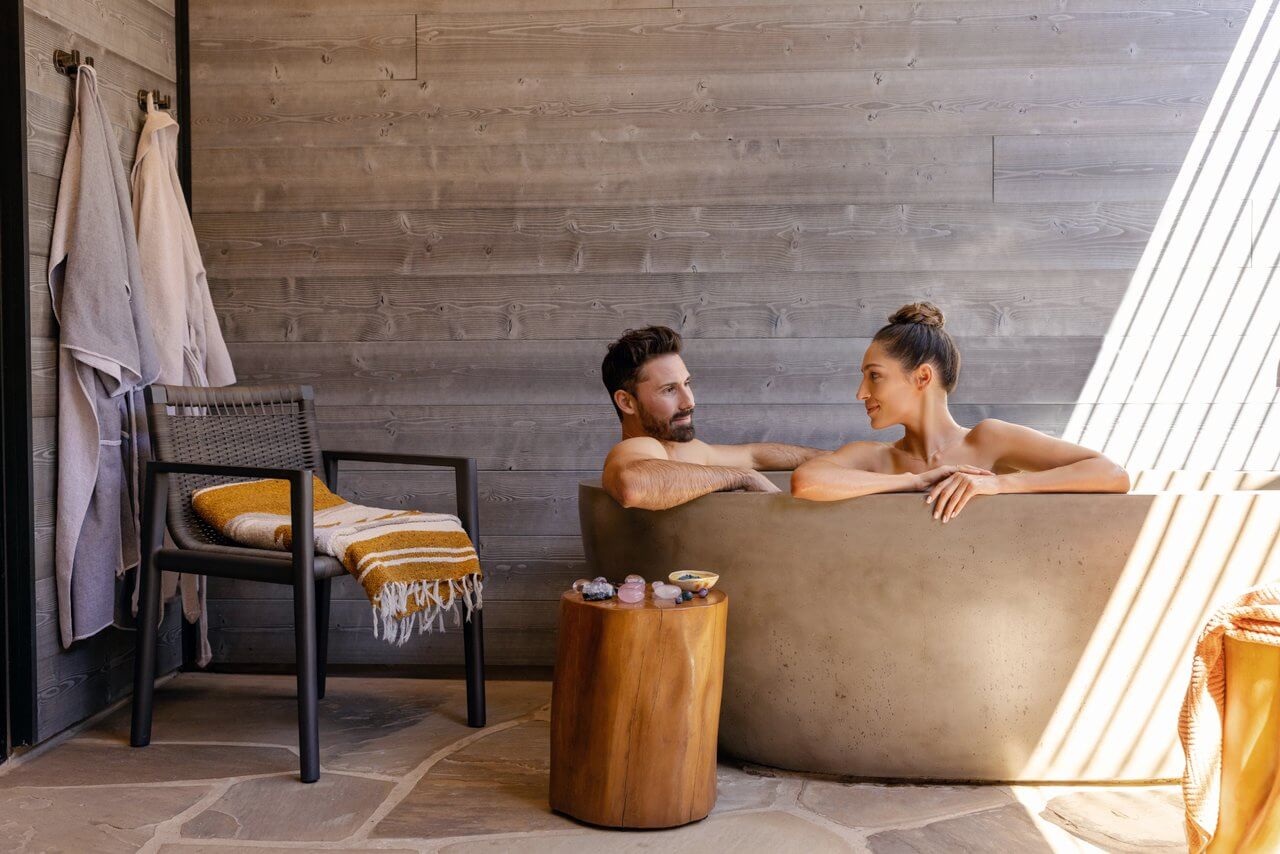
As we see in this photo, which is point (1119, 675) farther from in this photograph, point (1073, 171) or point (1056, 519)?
point (1073, 171)

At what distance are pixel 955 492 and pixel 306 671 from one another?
55.1 inches

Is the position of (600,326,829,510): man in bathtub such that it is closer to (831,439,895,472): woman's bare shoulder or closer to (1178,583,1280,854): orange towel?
(831,439,895,472): woman's bare shoulder

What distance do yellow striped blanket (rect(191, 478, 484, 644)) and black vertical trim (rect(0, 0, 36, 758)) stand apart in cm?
38

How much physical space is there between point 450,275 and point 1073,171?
1.89 m

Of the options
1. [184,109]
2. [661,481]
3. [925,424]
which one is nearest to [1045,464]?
[925,424]

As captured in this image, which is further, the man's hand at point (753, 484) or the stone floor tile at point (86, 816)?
the man's hand at point (753, 484)

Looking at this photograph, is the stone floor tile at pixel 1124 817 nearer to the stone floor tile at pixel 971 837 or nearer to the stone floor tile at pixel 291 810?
the stone floor tile at pixel 971 837

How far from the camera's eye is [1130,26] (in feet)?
10.2

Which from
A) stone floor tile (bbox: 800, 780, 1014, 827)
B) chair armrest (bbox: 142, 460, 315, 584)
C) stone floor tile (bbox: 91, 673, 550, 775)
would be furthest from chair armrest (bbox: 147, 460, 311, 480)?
stone floor tile (bbox: 800, 780, 1014, 827)

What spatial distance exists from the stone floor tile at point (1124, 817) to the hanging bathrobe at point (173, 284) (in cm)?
225

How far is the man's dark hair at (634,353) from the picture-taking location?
263cm

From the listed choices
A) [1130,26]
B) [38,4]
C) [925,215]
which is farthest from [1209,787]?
[38,4]

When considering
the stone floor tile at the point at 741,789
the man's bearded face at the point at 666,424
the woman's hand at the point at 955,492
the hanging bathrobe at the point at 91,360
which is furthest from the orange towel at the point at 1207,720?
the hanging bathrobe at the point at 91,360

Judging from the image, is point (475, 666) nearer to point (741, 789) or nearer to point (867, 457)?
point (741, 789)
